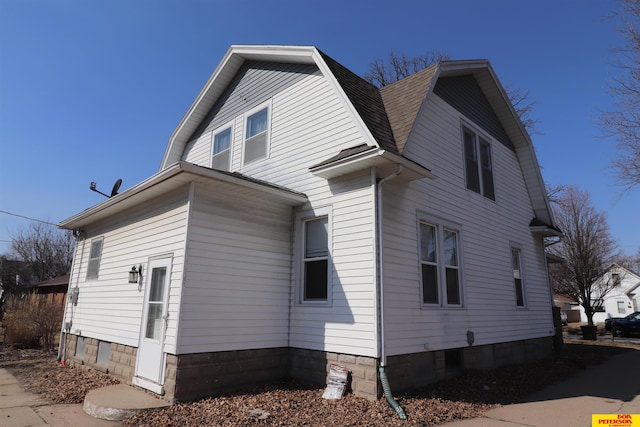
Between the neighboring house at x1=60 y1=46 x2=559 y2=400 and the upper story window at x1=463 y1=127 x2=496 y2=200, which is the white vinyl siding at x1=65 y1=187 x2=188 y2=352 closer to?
the neighboring house at x1=60 y1=46 x2=559 y2=400

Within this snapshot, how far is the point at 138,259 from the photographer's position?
315 inches

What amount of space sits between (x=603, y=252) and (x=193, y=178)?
2468cm

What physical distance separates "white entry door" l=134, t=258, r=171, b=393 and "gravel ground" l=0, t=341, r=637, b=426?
94 cm

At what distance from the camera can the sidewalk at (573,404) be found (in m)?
5.41

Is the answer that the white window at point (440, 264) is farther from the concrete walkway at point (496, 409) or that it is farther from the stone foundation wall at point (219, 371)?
the stone foundation wall at point (219, 371)

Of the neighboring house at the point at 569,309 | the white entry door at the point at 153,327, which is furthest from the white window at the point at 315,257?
the neighboring house at the point at 569,309

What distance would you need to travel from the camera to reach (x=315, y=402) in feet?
19.8

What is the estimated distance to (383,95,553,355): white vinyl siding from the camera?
6930 mm

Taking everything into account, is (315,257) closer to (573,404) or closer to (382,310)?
(382,310)

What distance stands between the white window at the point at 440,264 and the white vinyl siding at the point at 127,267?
15.0 ft

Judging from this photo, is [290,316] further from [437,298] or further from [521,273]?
[521,273]

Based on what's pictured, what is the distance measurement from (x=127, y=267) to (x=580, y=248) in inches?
888

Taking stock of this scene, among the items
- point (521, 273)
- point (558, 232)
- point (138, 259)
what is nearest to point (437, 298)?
point (521, 273)

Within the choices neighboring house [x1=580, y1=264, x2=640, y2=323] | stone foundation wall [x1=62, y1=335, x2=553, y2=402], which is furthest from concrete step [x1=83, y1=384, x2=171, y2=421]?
neighboring house [x1=580, y1=264, x2=640, y2=323]
